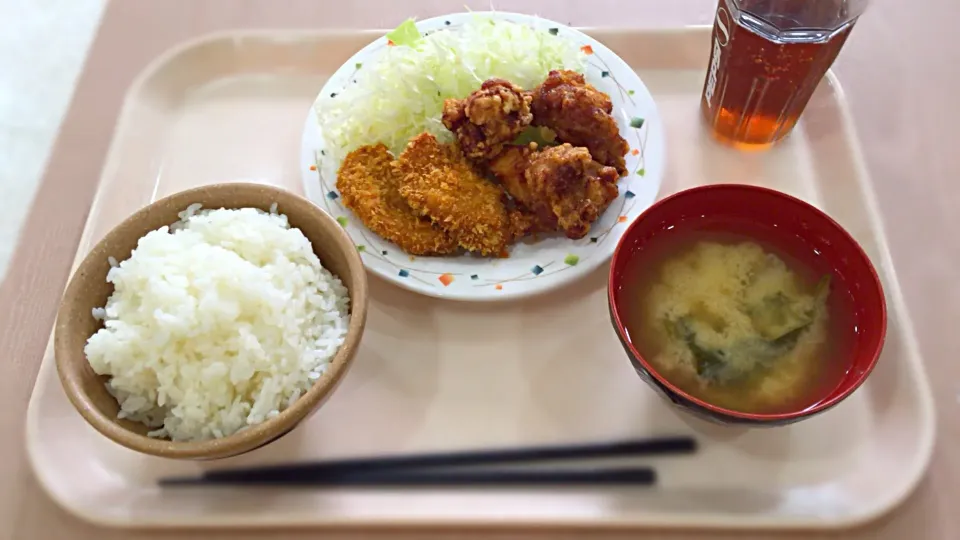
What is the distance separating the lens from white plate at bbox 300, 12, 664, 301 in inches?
55.0

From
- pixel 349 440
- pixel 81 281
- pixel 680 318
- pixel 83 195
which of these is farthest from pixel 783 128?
pixel 83 195

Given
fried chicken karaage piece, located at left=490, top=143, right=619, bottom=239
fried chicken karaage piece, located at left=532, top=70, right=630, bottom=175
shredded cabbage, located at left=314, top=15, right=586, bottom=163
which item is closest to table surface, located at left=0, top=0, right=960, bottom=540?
shredded cabbage, located at left=314, top=15, right=586, bottom=163

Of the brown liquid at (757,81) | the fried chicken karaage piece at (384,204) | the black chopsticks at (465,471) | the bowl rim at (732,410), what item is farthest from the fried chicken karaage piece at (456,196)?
the brown liquid at (757,81)

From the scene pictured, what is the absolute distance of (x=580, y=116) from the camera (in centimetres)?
150

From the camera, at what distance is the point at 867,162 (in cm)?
165

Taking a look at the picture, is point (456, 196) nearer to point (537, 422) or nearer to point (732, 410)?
point (537, 422)

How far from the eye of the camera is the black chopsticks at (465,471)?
4.08 feet

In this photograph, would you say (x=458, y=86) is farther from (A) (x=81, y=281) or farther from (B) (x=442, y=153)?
(A) (x=81, y=281)

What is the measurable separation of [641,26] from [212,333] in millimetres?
1365

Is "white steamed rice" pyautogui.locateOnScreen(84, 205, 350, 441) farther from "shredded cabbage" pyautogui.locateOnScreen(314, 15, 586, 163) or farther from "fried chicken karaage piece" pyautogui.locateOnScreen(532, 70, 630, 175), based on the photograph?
"fried chicken karaage piece" pyautogui.locateOnScreen(532, 70, 630, 175)

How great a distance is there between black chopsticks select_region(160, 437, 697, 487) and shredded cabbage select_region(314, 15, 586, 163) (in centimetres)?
72

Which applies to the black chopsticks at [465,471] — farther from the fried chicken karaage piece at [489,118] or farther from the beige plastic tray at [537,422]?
the fried chicken karaage piece at [489,118]

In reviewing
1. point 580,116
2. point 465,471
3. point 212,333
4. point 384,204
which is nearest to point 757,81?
point 580,116

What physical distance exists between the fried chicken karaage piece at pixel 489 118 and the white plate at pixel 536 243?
0.75ft
